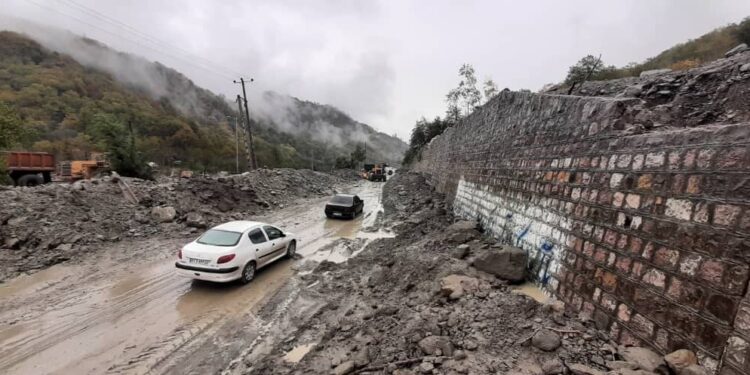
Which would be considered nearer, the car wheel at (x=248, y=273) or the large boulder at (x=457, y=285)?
the large boulder at (x=457, y=285)

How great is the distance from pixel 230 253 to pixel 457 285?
525 centimetres

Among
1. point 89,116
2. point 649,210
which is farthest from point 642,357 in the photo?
point 89,116

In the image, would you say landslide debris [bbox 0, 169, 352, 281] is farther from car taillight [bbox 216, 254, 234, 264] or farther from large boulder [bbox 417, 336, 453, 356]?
large boulder [bbox 417, 336, 453, 356]

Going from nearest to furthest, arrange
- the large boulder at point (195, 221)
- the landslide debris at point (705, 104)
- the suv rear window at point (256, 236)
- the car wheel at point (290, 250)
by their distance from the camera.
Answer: the landslide debris at point (705, 104)
the suv rear window at point (256, 236)
the car wheel at point (290, 250)
the large boulder at point (195, 221)

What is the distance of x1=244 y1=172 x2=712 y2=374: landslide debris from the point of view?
347cm

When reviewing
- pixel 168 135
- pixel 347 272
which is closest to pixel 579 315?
pixel 347 272

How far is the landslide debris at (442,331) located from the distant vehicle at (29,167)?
72.1 feet

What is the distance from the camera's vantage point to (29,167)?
64.1ft

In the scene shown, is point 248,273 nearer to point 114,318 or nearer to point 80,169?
point 114,318

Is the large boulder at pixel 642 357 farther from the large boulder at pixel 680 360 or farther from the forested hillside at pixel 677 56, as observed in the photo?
the forested hillside at pixel 677 56

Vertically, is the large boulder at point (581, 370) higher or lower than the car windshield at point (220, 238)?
higher

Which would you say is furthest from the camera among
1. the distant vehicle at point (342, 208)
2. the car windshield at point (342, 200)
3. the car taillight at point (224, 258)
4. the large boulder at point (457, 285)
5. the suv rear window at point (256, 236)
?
the car windshield at point (342, 200)

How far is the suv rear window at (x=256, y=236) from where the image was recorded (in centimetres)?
876

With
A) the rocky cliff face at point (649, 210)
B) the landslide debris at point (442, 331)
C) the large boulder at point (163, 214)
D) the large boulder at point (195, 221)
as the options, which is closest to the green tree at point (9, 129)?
the large boulder at point (163, 214)
